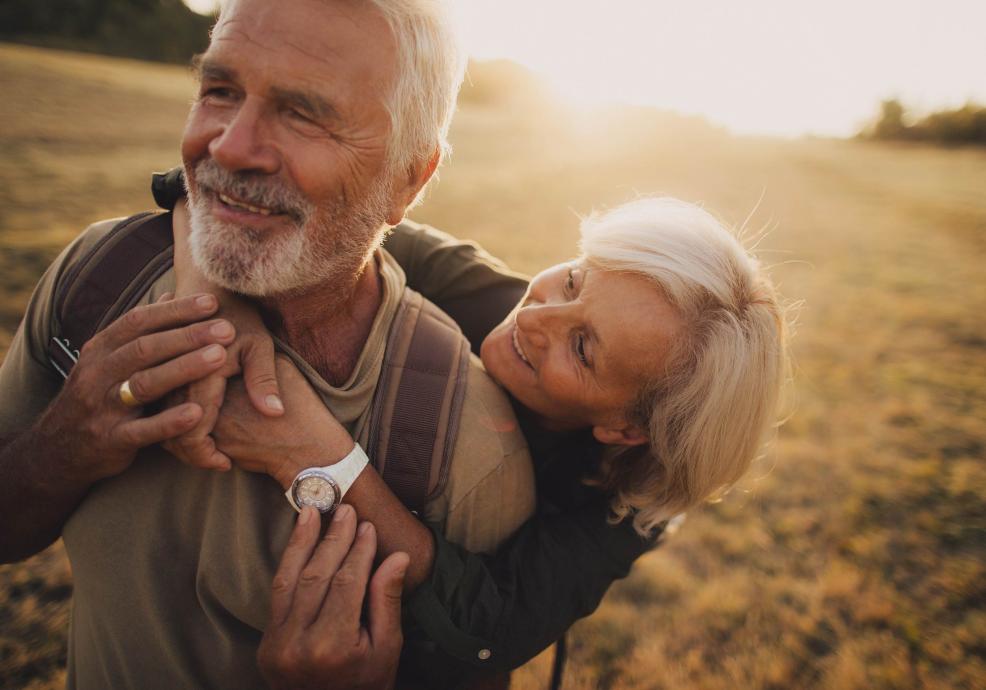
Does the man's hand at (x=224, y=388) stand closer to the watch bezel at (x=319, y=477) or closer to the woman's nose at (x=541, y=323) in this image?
the watch bezel at (x=319, y=477)

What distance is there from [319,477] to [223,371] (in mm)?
378

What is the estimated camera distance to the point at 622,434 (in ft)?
7.46

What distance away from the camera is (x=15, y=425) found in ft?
5.65

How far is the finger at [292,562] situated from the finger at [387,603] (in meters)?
0.20

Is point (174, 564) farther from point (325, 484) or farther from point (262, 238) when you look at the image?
point (262, 238)

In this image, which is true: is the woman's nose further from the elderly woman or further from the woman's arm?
the woman's arm

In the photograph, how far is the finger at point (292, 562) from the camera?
1.44 metres

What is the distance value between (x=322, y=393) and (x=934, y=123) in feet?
210

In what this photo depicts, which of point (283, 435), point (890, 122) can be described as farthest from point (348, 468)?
point (890, 122)

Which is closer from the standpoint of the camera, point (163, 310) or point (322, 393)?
point (163, 310)

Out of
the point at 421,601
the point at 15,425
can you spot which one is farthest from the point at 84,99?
the point at 421,601

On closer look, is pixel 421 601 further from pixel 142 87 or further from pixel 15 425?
pixel 142 87

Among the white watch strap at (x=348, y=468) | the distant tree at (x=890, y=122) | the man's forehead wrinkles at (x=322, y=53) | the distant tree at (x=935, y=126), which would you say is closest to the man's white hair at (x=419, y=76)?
the man's forehead wrinkles at (x=322, y=53)

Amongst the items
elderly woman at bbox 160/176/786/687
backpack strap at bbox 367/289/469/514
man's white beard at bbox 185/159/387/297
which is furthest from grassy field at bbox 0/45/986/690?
man's white beard at bbox 185/159/387/297
